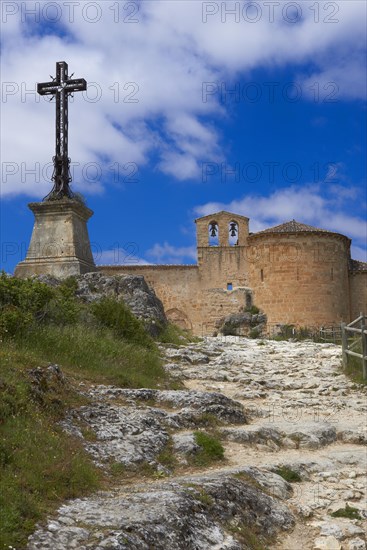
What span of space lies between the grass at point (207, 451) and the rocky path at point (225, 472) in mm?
74

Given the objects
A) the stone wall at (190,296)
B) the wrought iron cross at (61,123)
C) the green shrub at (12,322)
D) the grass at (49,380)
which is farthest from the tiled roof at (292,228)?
the green shrub at (12,322)

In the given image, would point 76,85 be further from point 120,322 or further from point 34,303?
point 34,303

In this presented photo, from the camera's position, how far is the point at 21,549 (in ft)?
12.2

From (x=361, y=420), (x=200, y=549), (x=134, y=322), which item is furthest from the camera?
(x=134, y=322)

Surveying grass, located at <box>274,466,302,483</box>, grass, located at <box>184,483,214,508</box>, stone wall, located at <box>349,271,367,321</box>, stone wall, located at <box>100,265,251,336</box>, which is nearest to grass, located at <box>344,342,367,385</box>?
grass, located at <box>274,466,302,483</box>

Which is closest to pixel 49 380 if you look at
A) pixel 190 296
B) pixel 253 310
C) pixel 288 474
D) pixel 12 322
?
pixel 12 322

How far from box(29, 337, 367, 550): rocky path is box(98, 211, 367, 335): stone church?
18617 millimetres

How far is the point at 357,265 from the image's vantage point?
105ft

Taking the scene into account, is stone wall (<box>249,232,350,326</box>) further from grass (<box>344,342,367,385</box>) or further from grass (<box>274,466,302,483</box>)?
grass (<box>274,466,302,483</box>)

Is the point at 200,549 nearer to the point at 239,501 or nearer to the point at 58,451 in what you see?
the point at 239,501

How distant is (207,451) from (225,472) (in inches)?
27.9

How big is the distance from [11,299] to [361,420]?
6.07 meters

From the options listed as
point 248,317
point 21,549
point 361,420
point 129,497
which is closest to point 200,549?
point 129,497

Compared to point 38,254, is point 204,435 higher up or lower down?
lower down
